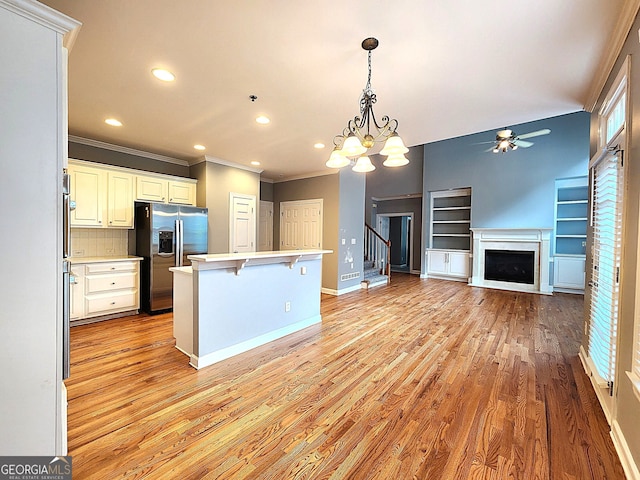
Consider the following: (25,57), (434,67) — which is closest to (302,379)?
(25,57)

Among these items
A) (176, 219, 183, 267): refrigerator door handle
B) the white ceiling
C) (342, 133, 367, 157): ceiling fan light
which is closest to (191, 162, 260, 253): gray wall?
(176, 219, 183, 267): refrigerator door handle

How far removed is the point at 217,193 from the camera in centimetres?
533

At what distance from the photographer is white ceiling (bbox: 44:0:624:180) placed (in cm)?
175

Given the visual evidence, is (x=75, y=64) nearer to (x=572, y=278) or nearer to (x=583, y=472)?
(x=583, y=472)

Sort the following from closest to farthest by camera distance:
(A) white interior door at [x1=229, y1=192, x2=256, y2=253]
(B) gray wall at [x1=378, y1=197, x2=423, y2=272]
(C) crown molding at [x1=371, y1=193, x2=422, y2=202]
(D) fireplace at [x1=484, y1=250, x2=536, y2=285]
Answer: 1. (A) white interior door at [x1=229, y1=192, x2=256, y2=253]
2. (D) fireplace at [x1=484, y1=250, x2=536, y2=285]
3. (C) crown molding at [x1=371, y1=193, x2=422, y2=202]
4. (B) gray wall at [x1=378, y1=197, x2=423, y2=272]

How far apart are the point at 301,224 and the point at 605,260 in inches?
205

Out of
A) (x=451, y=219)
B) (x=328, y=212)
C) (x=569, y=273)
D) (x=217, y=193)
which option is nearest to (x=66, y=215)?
(x=217, y=193)

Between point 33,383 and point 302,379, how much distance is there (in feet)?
5.93

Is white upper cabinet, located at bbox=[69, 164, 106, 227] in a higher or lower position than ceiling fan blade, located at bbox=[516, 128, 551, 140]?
lower

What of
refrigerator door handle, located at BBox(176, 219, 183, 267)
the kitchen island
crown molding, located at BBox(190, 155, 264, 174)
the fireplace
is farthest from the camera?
the fireplace

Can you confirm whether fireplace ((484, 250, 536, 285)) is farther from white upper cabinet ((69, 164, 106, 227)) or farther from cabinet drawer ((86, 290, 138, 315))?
white upper cabinet ((69, 164, 106, 227))

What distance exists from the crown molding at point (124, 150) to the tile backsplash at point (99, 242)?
1.34m

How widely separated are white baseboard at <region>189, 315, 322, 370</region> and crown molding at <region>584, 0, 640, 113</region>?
12.7ft

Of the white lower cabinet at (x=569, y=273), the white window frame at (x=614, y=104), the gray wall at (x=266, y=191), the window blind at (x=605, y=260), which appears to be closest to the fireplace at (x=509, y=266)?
the white lower cabinet at (x=569, y=273)
